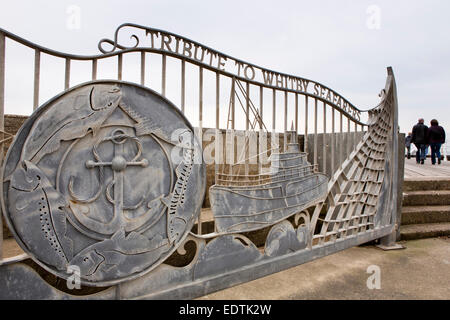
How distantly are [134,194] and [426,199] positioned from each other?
4.93 metres

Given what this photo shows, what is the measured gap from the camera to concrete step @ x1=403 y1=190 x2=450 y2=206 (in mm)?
4868

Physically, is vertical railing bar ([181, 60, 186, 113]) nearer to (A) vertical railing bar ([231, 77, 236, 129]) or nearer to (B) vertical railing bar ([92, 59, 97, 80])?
(A) vertical railing bar ([231, 77, 236, 129])

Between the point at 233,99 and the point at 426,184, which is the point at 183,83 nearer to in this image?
the point at 233,99

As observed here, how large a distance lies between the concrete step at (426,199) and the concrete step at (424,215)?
0.57 ft

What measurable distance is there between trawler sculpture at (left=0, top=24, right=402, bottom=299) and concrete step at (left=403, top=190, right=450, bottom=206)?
2.93 m

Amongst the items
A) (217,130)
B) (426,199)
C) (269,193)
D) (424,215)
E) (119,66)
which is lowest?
(424,215)

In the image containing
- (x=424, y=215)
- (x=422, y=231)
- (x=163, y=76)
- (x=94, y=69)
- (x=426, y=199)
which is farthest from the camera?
(x=426, y=199)

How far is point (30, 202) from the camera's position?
61.4 inches

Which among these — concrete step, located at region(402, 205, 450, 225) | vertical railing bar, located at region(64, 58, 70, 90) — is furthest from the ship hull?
concrete step, located at region(402, 205, 450, 225)

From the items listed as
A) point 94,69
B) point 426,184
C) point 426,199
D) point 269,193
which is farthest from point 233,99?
point 426,184

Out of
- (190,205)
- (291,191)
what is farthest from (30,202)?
(291,191)

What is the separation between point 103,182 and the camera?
1780 mm

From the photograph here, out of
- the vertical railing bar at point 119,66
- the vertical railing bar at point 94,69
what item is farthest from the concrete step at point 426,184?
the vertical railing bar at point 94,69
